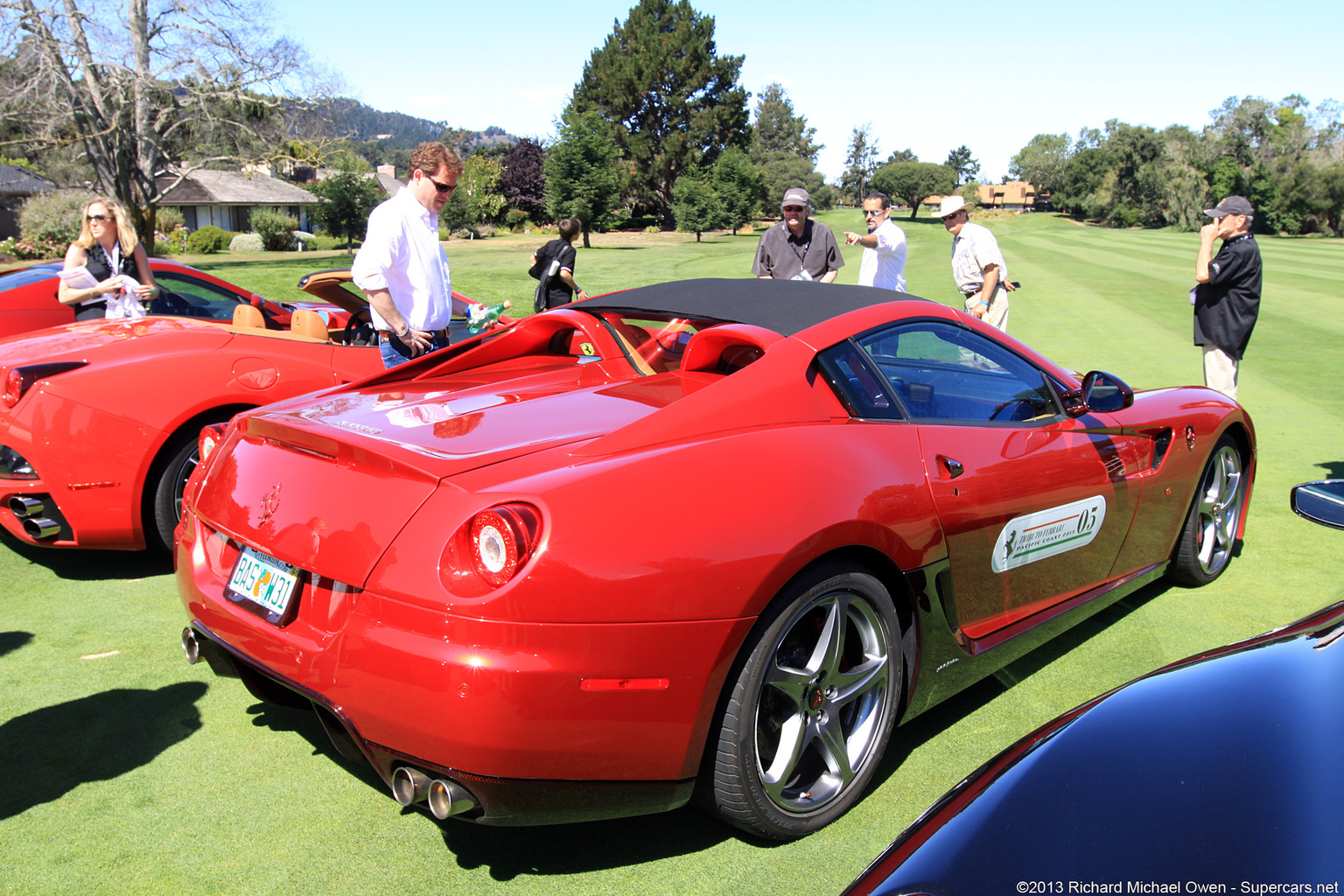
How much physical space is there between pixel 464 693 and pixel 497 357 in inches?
73.5

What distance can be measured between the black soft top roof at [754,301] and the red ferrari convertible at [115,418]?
1778 mm

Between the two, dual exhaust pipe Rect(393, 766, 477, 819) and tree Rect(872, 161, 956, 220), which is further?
tree Rect(872, 161, 956, 220)

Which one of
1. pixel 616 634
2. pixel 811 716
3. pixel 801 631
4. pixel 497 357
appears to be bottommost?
pixel 811 716

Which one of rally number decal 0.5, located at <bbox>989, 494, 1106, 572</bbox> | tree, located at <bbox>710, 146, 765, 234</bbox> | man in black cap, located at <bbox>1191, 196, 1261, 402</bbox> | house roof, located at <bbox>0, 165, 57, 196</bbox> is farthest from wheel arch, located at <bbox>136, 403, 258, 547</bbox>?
house roof, located at <bbox>0, 165, 57, 196</bbox>

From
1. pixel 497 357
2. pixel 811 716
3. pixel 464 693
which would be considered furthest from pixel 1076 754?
pixel 497 357

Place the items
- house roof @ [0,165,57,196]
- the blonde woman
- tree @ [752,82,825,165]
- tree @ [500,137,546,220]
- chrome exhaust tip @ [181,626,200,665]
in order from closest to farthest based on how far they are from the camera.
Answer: chrome exhaust tip @ [181,626,200,665] → the blonde woman → house roof @ [0,165,57,196] → tree @ [500,137,546,220] → tree @ [752,82,825,165]

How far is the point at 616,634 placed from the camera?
2.06m

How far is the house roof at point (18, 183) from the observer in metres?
55.0

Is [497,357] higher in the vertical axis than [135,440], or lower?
higher

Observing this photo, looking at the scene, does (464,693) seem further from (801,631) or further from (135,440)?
(135,440)

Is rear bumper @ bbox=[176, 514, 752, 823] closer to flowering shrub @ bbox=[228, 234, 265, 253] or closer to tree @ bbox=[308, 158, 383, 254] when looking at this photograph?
tree @ bbox=[308, 158, 383, 254]

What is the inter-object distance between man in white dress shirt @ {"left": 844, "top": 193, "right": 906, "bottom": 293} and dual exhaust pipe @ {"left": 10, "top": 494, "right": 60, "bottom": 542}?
A: 5.55 meters

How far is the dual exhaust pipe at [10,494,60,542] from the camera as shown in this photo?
3.95m

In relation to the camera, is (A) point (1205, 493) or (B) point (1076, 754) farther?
(A) point (1205, 493)
